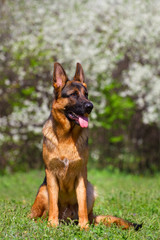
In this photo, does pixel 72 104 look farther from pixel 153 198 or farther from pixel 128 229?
pixel 153 198

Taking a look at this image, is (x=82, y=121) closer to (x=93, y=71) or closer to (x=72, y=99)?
(x=72, y=99)

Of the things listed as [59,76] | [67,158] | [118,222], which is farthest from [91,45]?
[118,222]

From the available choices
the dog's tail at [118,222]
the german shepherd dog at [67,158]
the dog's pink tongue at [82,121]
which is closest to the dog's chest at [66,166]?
the german shepherd dog at [67,158]

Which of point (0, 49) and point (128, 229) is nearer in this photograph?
point (128, 229)

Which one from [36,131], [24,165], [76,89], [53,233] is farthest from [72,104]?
[24,165]

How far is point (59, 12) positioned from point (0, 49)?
269 centimetres

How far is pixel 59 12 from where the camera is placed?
13.2 metres

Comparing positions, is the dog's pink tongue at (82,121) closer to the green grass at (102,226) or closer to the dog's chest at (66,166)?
the dog's chest at (66,166)

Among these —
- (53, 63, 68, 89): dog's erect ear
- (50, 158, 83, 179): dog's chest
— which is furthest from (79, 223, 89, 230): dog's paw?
(53, 63, 68, 89): dog's erect ear

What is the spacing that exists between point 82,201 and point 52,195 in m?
0.39

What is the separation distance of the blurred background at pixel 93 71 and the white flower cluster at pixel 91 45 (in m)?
0.03

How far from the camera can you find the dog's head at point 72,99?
4602 mm

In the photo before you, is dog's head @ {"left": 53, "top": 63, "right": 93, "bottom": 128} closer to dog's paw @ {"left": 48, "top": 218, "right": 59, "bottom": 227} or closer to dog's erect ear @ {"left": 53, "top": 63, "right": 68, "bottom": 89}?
dog's erect ear @ {"left": 53, "top": 63, "right": 68, "bottom": 89}

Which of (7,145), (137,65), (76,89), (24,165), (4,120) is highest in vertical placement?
(137,65)
